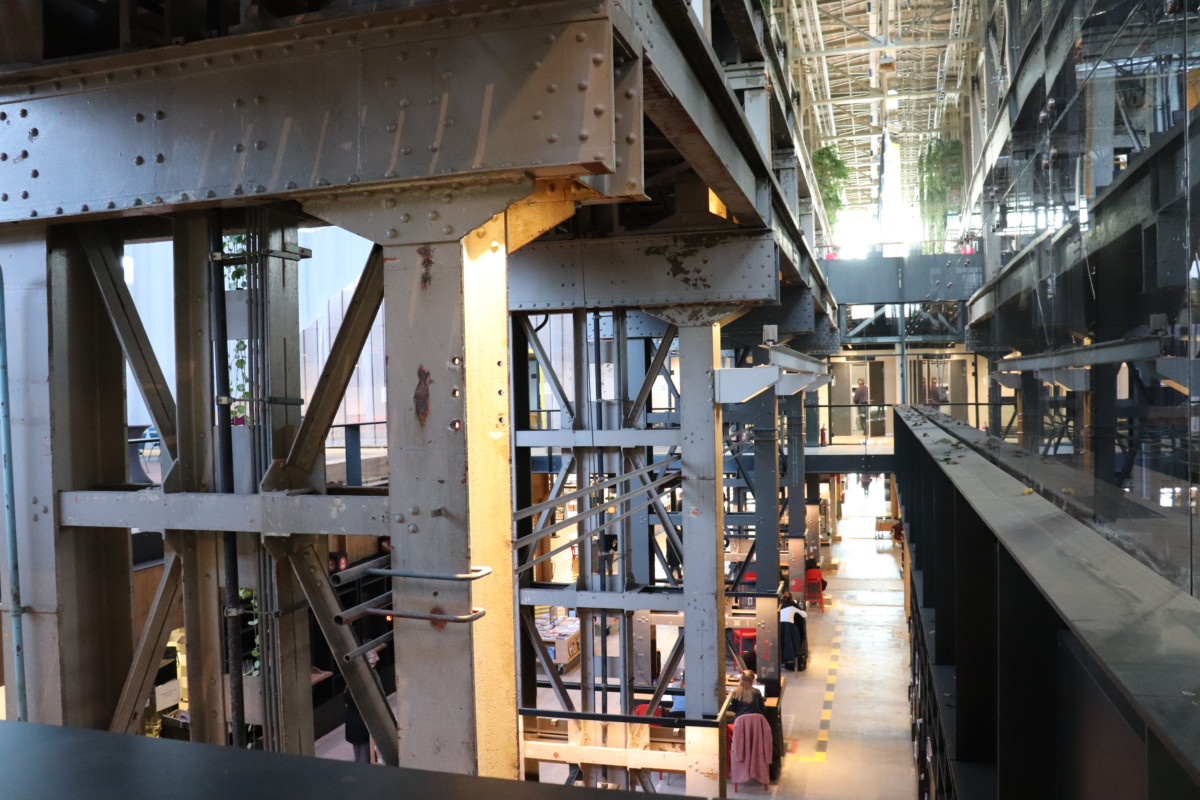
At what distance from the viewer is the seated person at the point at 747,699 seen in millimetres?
12844

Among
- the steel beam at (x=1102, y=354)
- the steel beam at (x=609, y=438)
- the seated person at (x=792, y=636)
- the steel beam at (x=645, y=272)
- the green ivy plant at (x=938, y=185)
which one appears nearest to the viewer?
the steel beam at (x=1102, y=354)

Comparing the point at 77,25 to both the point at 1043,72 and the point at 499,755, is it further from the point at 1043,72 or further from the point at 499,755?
the point at 1043,72

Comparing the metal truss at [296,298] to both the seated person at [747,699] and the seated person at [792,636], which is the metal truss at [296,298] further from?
the seated person at [792,636]

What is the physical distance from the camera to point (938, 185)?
43.3ft

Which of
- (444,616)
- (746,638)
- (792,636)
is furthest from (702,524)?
(792,636)

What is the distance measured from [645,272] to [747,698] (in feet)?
24.0

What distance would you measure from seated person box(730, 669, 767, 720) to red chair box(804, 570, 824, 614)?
11338 millimetres

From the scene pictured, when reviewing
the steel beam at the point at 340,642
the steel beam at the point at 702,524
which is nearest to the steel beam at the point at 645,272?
the steel beam at the point at 702,524

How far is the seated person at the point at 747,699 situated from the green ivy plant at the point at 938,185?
694cm

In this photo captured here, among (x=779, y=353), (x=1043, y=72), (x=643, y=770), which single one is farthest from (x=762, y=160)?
(x=643, y=770)

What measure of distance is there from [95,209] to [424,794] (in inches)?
148

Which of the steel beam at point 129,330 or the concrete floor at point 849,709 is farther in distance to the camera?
the concrete floor at point 849,709

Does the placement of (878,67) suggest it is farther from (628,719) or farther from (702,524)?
(628,719)

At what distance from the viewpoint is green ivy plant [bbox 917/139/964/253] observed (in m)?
11.8
